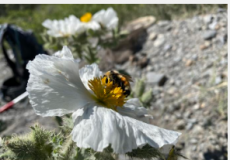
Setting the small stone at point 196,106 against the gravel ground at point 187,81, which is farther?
the small stone at point 196,106

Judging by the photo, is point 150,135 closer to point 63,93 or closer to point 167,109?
point 63,93

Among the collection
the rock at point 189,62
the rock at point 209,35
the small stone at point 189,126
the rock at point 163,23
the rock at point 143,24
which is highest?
the rock at point 143,24

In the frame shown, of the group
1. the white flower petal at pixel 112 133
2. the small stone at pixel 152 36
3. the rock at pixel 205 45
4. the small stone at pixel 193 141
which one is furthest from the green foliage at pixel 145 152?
the small stone at pixel 152 36

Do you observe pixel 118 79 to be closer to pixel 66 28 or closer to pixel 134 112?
pixel 134 112

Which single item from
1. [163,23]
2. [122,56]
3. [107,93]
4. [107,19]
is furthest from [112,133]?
[163,23]

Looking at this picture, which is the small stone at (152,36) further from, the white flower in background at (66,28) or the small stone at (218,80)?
the white flower in background at (66,28)

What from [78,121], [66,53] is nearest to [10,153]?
[78,121]
